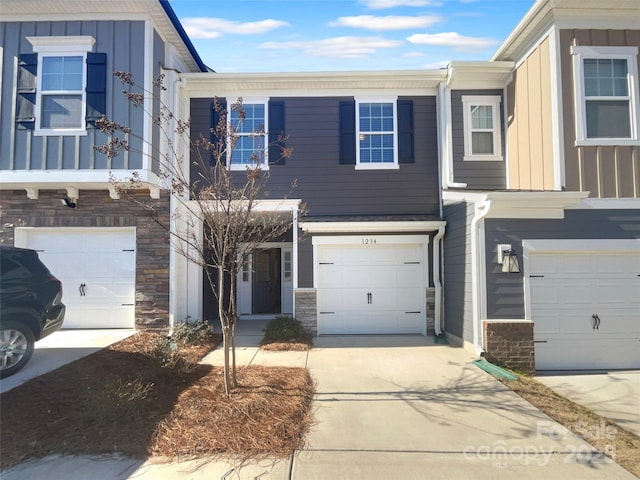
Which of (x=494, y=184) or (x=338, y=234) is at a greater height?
(x=494, y=184)

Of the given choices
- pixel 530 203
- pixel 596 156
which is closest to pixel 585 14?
pixel 596 156

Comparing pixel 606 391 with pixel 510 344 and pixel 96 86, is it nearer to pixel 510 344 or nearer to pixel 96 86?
pixel 510 344

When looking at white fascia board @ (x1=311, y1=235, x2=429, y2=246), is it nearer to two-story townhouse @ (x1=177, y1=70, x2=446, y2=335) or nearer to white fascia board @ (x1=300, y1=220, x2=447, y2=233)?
two-story townhouse @ (x1=177, y1=70, x2=446, y2=335)

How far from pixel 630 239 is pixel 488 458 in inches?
207

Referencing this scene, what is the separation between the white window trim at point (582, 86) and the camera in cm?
698

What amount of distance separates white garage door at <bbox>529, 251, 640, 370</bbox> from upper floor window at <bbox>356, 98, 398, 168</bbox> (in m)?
4.06

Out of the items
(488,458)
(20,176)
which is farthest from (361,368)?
(20,176)

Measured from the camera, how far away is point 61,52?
7742mm

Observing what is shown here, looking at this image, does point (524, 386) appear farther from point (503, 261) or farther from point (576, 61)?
point (576, 61)

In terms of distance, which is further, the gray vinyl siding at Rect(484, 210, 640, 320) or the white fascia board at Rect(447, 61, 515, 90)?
the white fascia board at Rect(447, 61, 515, 90)

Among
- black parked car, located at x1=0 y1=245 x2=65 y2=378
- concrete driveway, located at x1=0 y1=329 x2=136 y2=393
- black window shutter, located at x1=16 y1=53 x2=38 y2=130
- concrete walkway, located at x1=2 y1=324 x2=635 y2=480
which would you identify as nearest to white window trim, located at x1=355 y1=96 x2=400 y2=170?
concrete walkway, located at x1=2 y1=324 x2=635 y2=480

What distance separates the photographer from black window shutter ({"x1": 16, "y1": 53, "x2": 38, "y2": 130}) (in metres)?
7.62

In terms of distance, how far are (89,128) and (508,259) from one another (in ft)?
26.4

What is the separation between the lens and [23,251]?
18.6 ft
